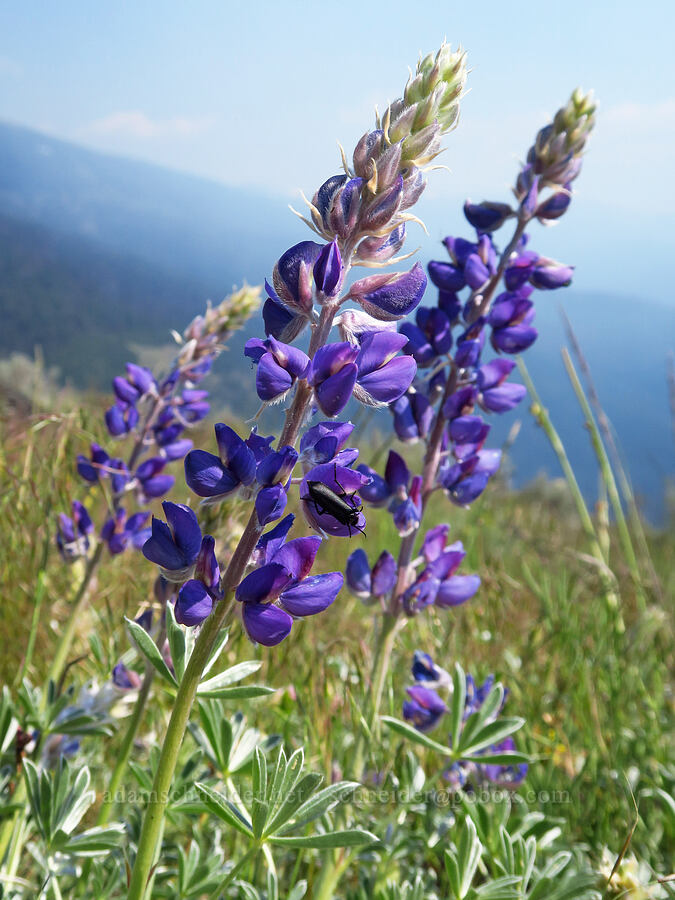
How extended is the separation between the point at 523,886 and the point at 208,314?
1696 millimetres

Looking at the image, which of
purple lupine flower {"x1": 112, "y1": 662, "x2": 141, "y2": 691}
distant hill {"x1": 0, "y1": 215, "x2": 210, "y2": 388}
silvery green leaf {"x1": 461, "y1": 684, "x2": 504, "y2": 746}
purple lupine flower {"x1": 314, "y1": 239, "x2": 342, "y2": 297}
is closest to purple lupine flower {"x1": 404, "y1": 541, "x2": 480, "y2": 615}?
silvery green leaf {"x1": 461, "y1": 684, "x2": 504, "y2": 746}

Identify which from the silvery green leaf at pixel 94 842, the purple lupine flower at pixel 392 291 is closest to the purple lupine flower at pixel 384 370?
the purple lupine flower at pixel 392 291

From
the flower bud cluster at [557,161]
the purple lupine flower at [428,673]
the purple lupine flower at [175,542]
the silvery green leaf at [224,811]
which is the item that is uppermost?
the flower bud cluster at [557,161]

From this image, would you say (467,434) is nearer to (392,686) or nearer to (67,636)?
(392,686)

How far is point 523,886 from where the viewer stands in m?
1.36

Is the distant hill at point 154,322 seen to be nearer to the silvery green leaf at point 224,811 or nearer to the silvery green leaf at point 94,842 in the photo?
the silvery green leaf at point 94,842

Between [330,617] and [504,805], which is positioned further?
[330,617]

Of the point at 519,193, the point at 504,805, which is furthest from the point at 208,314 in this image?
the point at 504,805

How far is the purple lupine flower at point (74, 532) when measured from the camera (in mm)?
2043

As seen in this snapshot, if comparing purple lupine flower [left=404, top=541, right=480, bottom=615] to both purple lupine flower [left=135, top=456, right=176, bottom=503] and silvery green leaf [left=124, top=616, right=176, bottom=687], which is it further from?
purple lupine flower [left=135, top=456, right=176, bottom=503]

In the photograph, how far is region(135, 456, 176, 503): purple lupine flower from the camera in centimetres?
214

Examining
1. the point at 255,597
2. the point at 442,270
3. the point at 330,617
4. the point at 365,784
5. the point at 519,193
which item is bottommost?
the point at 330,617

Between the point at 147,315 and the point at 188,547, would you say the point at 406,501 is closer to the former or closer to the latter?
the point at 188,547

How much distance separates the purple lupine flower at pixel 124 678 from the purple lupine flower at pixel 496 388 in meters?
0.99
